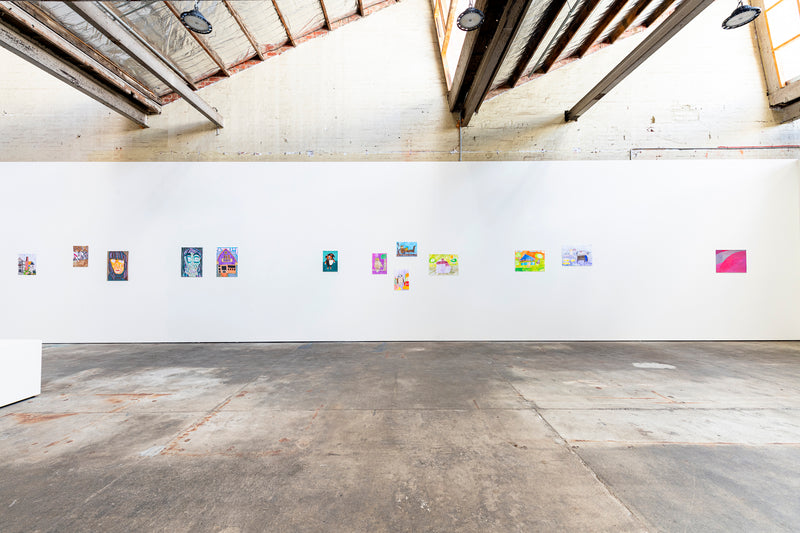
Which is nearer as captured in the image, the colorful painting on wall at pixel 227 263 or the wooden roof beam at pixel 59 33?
the wooden roof beam at pixel 59 33

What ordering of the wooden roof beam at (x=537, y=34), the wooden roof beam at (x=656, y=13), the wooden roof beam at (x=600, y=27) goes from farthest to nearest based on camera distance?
the wooden roof beam at (x=656, y=13)
the wooden roof beam at (x=600, y=27)
the wooden roof beam at (x=537, y=34)

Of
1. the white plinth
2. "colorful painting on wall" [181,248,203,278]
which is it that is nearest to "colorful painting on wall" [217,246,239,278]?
"colorful painting on wall" [181,248,203,278]

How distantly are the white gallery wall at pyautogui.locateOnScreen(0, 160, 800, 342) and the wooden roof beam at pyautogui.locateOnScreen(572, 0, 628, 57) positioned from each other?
9.45 feet

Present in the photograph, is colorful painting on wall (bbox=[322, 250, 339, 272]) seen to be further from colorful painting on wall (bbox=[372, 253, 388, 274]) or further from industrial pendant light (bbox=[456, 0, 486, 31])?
industrial pendant light (bbox=[456, 0, 486, 31])

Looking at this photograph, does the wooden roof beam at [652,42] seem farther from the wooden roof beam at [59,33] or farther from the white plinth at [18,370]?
the white plinth at [18,370]

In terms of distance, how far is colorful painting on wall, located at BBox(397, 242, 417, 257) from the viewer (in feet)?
23.7

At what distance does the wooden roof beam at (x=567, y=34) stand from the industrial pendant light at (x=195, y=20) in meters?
6.46

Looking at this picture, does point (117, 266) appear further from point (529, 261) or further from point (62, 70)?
point (529, 261)

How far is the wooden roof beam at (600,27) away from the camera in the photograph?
6334 mm

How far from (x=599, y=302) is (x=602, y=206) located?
2.12 metres

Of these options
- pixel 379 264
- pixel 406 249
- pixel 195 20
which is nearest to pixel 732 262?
pixel 406 249

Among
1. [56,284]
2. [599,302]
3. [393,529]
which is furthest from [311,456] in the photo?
[56,284]

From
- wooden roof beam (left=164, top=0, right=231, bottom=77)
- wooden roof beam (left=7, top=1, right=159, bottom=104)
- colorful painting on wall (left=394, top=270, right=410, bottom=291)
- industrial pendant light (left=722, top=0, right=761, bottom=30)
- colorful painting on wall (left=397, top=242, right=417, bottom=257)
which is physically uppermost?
wooden roof beam (left=164, top=0, right=231, bottom=77)

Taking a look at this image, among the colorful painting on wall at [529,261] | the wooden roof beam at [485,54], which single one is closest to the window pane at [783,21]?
the wooden roof beam at [485,54]
